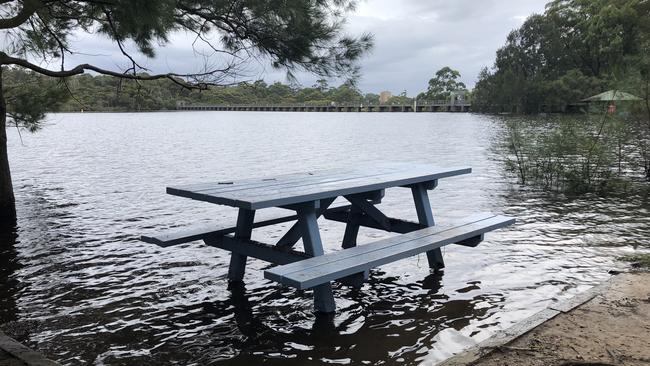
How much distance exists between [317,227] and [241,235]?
1.02 meters

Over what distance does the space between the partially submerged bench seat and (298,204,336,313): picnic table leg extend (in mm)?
248

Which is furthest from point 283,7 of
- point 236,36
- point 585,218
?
point 585,218

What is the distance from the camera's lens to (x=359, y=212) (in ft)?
20.3

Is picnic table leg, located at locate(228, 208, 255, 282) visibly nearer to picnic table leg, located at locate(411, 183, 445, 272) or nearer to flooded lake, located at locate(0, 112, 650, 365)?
flooded lake, located at locate(0, 112, 650, 365)

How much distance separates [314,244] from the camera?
448 centimetres

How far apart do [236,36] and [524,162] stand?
31.9ft

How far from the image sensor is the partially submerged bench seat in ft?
12.1

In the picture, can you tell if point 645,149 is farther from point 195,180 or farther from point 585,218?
point 195,180

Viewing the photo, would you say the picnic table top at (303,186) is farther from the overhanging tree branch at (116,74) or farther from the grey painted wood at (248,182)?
the overhanging tree branch at (116,74)

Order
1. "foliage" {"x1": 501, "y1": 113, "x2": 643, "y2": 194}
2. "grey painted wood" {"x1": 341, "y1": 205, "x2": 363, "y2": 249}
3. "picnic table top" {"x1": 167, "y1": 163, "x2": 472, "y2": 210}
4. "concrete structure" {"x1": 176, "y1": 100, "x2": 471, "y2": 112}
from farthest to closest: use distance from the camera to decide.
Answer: "concrete structure" {"x1": 176, "y1": 100, "x2": 471, "y2": 112} → "foliage" {"x1": 501, "y1": 113, "x2": 643, "y2": 194} → "grey painted wood" {"x1": 341, "y1": 205, "x2": 363, "y2": 249} → "picnic table top" {"x1": 167, "y1": 163, "x2": 472, "y2": 210}

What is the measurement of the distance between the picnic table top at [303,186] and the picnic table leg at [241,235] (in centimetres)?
33

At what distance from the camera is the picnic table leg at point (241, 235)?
5.09 meters

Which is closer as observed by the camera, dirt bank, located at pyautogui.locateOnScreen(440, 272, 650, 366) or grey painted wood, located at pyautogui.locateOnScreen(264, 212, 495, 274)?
dirt bank, located at pyautogui.locateOnScreen(440, 272, 650, 366)

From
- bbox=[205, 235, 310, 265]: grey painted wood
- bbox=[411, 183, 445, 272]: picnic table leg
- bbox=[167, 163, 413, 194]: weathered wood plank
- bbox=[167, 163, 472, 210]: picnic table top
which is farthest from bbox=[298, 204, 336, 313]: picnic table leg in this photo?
bbox=[411, 183, 445, 272]: picnic table leg
